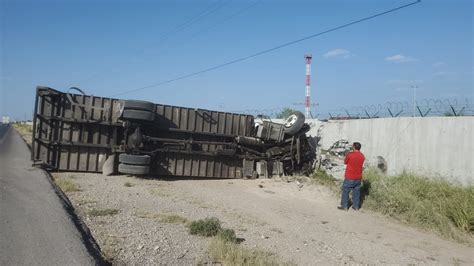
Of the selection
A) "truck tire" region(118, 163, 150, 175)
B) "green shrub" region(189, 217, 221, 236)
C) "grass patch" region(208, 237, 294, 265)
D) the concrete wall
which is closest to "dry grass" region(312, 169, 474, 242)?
the concrete wall

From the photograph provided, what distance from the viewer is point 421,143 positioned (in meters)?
12.2

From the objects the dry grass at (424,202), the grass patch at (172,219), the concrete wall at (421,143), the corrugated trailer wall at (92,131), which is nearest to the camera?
the grass patch at (172,219)

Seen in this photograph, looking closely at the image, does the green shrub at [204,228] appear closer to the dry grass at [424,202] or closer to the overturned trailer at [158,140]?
the dry grass at [424,202]

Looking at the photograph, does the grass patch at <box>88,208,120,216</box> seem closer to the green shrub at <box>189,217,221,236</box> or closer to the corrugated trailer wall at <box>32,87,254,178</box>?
the green shrub at <box>189,217,221,236</box>

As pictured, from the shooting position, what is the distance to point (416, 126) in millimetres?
12492

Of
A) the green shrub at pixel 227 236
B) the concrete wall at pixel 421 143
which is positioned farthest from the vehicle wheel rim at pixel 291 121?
the green shrub at pixel 227 236

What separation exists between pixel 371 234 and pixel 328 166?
6418 mm

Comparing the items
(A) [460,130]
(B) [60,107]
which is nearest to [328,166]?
(A) [460,130]

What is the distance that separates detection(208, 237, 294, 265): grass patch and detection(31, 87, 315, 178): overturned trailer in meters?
7.72

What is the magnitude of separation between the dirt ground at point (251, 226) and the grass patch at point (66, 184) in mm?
266

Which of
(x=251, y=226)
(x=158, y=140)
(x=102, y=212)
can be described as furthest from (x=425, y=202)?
(x=158, y=140)

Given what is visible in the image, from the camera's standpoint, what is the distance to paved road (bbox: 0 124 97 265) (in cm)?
547

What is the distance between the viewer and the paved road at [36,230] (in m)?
5.47

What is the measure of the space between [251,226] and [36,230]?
3.90 meters
